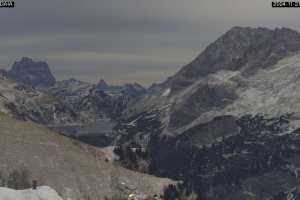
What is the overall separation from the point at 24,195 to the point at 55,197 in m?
5.18

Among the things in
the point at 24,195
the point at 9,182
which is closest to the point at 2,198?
the point at 24,195

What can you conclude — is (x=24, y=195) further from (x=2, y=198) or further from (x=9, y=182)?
(x=9, y=182)

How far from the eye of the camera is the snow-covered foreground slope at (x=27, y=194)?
3718 inches

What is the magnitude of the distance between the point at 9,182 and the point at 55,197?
100923 millimetres

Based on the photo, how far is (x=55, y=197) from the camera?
100 m

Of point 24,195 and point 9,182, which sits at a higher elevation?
point 24,195

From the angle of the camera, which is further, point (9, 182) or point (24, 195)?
point (9, 182)

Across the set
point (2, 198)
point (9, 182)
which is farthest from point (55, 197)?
point (9, 182)

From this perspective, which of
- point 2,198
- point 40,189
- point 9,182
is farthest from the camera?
point 9,182

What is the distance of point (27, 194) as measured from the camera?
98.2m

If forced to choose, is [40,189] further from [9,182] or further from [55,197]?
[9,182]

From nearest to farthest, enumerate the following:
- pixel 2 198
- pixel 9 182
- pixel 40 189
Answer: pixel 2 198
pixel 40 189
pixel 9 182

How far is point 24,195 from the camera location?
97.2 meters

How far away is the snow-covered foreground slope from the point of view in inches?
3718
